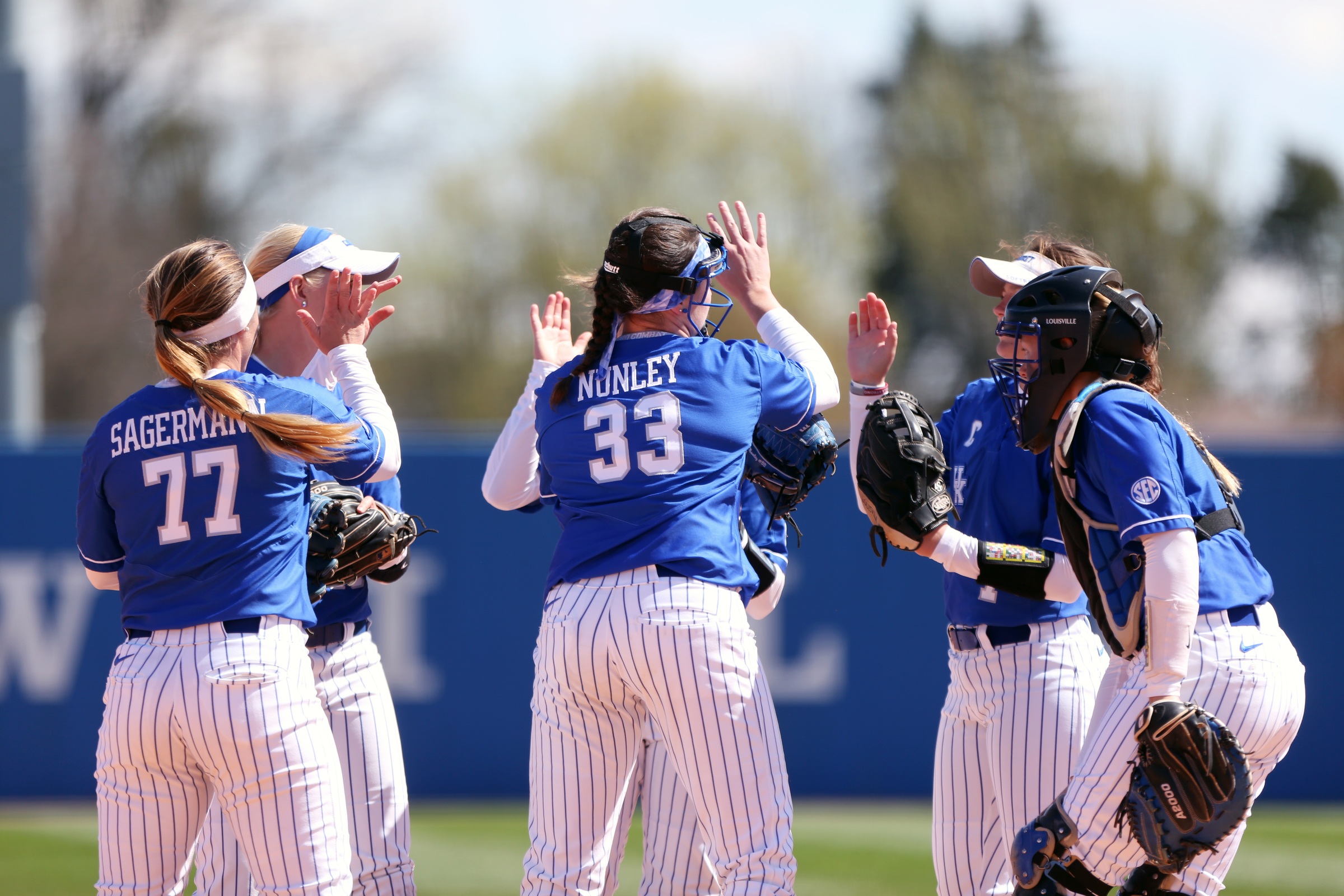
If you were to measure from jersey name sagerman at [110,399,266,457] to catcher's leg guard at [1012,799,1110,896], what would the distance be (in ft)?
6.68

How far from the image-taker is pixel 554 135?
31422 millimetres

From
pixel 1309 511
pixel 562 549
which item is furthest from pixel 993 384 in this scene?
pixel 1309 511

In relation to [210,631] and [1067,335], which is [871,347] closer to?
[1067,335]

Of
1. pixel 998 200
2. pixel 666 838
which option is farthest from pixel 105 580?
pixel 998 200

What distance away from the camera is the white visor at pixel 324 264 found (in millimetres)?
4074

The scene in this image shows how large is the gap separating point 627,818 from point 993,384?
1.69 m

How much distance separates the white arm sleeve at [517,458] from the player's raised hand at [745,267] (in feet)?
1.83

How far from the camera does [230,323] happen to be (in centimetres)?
343

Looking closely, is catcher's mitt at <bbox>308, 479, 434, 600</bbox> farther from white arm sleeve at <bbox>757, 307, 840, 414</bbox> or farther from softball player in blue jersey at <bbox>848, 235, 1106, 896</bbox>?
softball player in blue jersey at <bbox>848, 235, 1106, 896</bbox>

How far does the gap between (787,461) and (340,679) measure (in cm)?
147

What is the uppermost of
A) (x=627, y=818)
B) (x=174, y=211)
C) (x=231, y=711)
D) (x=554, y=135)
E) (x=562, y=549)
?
(x=554, y=135)

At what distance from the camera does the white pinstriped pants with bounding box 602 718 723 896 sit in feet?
13.8

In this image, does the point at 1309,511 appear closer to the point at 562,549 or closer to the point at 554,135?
the point at 562,549

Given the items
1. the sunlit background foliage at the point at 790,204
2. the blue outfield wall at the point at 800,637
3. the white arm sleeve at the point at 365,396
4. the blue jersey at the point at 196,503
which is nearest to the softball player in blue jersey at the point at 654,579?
the white arm sleeve at the point at 365,396
